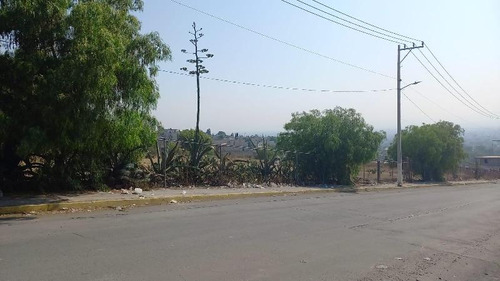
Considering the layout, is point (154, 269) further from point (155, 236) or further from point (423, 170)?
point (423, 170)

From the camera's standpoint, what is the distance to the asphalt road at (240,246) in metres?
6.46

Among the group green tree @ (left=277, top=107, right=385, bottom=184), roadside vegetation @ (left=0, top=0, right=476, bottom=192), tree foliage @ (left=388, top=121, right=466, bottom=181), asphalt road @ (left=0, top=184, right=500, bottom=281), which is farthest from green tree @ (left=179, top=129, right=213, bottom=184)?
tree foliage @ (left=388, top=121, right=466, bottom=181)

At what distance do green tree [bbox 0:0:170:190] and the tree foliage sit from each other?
3592 centimetres

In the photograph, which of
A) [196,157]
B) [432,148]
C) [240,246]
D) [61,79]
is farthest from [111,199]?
[432,148]

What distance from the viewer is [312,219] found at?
12289 mm

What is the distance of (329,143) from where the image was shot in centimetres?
2639

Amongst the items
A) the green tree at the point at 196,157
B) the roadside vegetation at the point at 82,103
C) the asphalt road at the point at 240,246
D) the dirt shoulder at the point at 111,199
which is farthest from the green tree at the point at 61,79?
the green tree at the point at 196,157

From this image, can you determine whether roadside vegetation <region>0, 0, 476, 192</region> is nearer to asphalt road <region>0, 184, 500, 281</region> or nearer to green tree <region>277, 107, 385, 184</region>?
asphalt road <region>0, 184, 500, 281</region>

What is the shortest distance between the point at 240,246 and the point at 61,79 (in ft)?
19.6

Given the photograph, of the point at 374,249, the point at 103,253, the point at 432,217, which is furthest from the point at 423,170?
the point at 103,253

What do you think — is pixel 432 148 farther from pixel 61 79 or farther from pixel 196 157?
pixel 61 79

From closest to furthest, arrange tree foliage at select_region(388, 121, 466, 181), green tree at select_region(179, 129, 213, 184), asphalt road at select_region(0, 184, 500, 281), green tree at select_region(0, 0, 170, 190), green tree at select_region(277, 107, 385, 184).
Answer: asphalt road at select_region(0, 184, 500, 281) < green tree at select_region(0, 0, 170, 190) < green tree at select_region(179, 129, 213, 184) < green tree at select_region(277, 107, 385, 184) < tree foliage at select_region(388, 121, 466, 181)

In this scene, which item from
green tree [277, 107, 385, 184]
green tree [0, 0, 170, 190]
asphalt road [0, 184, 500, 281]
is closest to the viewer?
asphalt road [0, 184, 500, 281]

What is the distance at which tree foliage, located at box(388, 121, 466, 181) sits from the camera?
144 ft
